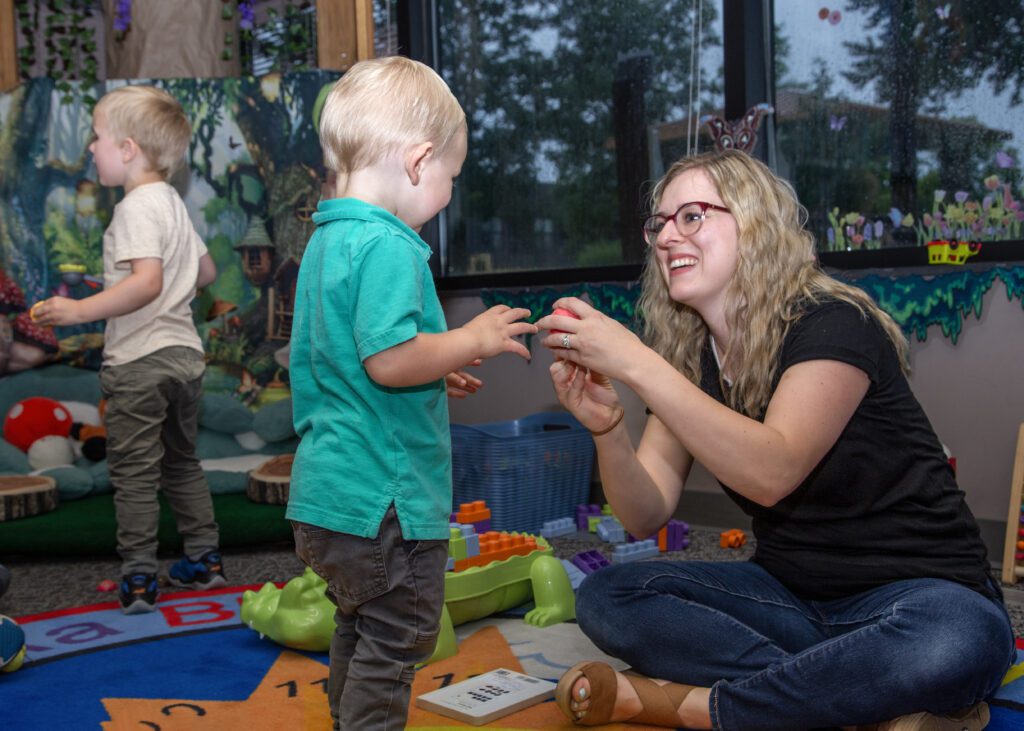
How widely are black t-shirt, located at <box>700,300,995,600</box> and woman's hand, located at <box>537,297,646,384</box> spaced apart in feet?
0.73

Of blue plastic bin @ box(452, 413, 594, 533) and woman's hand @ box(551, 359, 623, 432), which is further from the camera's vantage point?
blue plastic bin @ box(452, 413, 594, 533)

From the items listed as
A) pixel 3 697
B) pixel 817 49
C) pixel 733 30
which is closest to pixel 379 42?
pixel 733 30

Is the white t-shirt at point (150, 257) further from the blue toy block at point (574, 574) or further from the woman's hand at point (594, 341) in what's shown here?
the woman's hand at point (594, 341)

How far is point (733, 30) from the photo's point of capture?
269cm

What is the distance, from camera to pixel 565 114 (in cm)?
320

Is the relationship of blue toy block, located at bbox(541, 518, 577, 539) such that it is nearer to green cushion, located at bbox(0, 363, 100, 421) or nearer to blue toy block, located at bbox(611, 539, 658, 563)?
blue toy block, located at bbox(611, 539, 658, 563)

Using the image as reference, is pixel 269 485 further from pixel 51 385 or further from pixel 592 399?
pixel 592 399

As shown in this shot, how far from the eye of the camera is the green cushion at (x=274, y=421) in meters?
2.86

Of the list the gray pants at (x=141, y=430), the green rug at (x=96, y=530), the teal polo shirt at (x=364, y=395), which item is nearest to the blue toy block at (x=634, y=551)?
the green rug at (x=96, y=530)

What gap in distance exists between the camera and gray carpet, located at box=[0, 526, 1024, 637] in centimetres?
203

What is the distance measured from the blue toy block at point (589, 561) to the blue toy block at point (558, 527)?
0.52 meters

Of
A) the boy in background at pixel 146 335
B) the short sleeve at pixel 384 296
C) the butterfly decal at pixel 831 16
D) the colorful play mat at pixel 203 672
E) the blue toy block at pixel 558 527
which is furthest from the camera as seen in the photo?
the blue toy block at pixel 558 527

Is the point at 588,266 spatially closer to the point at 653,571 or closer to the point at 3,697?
the point at 653,571

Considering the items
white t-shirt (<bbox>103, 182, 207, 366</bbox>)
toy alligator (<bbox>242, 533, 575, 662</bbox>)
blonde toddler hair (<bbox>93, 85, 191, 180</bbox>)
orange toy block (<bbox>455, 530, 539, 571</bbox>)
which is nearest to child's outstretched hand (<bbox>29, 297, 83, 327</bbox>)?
white t-shirt (<bbox>103, 182, 207, 366</bbox>)
